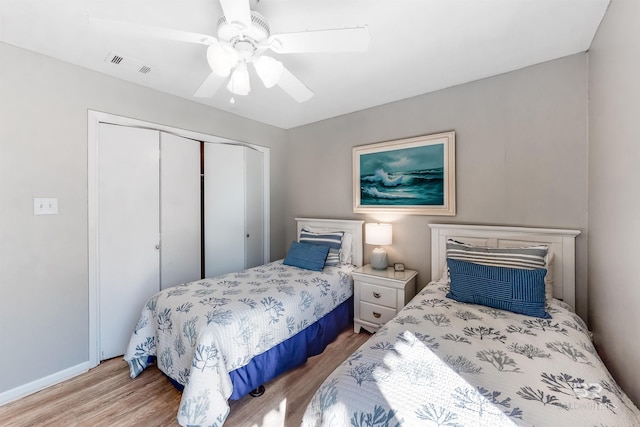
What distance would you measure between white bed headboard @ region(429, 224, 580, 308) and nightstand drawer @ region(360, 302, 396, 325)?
0.53m

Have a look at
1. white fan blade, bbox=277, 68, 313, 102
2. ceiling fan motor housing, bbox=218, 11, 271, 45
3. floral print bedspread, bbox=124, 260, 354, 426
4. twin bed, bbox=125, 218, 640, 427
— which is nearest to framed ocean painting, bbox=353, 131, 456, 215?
twin bed, bbox=125, 218, 640, 427

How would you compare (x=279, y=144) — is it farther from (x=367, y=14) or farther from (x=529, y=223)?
(x=529, y=223)

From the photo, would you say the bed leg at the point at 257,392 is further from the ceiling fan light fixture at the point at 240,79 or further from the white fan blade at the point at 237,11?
the white fan blade at the point at 237,11

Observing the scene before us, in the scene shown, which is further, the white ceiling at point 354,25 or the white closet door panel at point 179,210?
the white closet door panel at point 179,210

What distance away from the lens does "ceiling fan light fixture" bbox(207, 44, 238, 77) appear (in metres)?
1.35

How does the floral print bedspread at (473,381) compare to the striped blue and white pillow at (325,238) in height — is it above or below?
below

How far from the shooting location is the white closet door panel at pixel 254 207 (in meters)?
3.29

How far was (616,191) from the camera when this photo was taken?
1373mm

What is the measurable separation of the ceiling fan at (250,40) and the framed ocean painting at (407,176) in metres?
1.50

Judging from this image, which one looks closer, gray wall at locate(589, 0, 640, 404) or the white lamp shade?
gray wall at locate(589, 0, 640, 404)

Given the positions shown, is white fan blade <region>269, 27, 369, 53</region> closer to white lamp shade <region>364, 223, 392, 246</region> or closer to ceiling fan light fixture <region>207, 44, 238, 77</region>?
ceiling fan light fixture <region>207, 44, 238, 77</region>

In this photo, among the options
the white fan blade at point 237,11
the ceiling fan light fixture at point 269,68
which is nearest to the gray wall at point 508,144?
the ceiling fan light fixture at point 269,68

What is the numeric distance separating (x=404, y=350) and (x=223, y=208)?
251cm

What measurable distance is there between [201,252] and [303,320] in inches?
60.9
